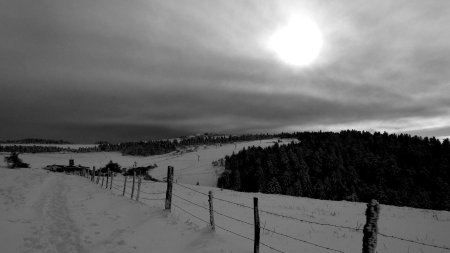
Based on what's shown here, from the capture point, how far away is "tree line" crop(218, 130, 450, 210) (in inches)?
3858

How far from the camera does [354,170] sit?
118 metres

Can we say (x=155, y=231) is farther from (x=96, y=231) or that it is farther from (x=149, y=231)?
(x=96, y=231)

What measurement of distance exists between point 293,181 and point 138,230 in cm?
9111

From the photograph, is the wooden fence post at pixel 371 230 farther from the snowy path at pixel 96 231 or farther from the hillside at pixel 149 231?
the snowy path at pixel 96 231

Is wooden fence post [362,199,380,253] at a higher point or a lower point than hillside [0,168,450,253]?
higher

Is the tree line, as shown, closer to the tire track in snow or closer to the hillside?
the hillside

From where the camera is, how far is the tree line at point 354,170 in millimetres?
98000

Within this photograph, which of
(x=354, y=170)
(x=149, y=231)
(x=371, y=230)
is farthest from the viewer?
(x=354, y=170)

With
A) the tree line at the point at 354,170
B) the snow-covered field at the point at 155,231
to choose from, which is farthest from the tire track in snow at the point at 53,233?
the tree line at the point at 354,170

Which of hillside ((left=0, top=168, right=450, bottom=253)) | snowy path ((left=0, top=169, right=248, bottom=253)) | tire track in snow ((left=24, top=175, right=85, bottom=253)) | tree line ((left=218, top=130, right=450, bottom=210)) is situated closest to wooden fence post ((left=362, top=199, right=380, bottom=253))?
hillside ((left=0, top=168, right=450, bottom=253))

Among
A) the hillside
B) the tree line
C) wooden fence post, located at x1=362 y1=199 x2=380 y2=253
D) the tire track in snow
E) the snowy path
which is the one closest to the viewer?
wooden fence post, located at x1=362 y1=199 x2=380 y2=253

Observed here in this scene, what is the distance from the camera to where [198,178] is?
12731 cm

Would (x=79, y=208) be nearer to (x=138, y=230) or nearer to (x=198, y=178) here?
(x=138, y=230)

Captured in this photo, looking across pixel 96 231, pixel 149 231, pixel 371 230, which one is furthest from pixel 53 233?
pixel 371 230
